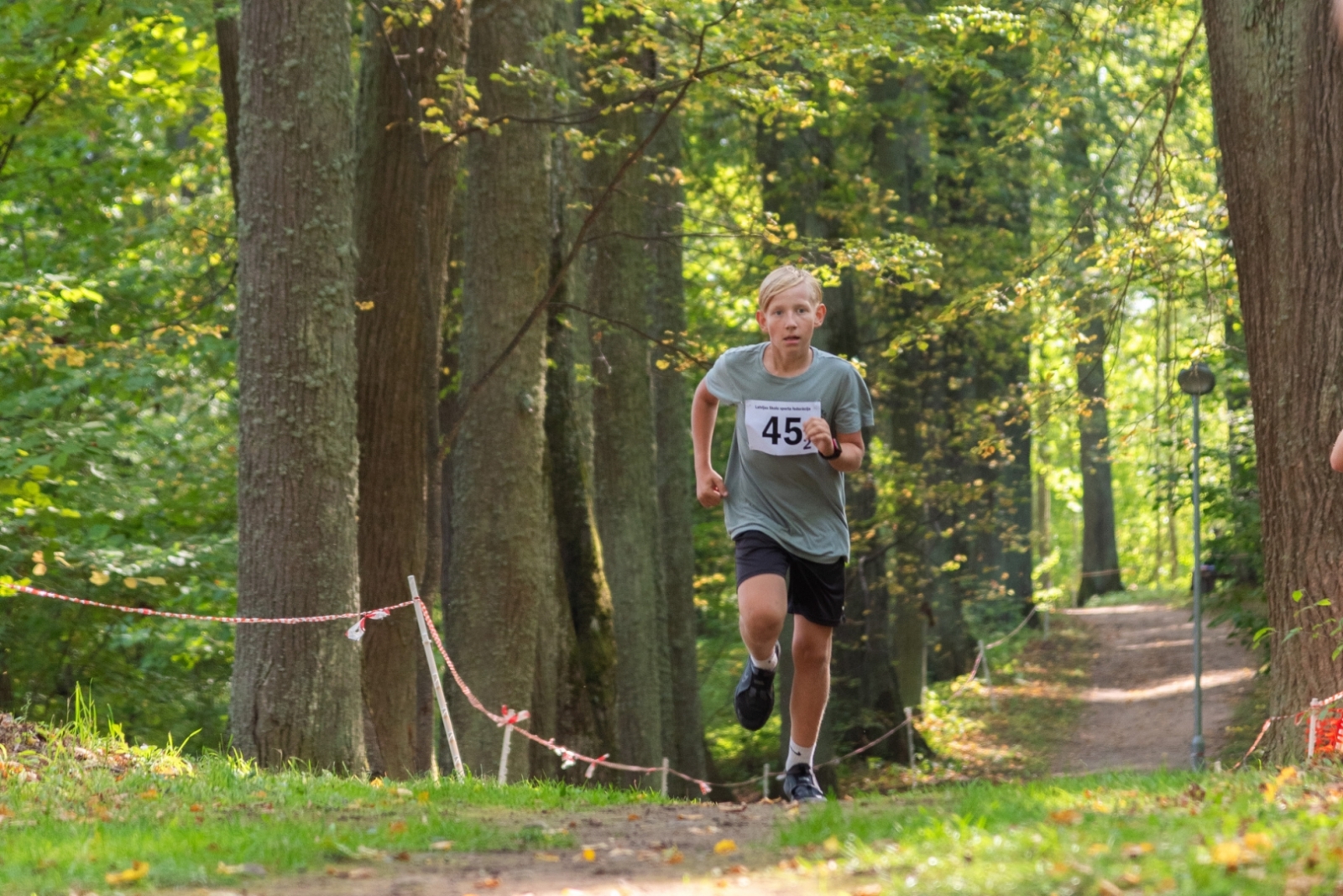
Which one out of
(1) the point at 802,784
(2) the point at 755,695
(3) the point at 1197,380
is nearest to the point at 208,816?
(2) the point at 755,695

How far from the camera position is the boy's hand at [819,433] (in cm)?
584

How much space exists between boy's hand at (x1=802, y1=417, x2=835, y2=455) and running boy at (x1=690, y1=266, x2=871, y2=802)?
0.15 m

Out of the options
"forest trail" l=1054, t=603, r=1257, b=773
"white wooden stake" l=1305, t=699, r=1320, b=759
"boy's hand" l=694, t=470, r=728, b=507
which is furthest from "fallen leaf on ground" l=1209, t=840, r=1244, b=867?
"forest trail" l=1054, t=603, r=1257, b=773

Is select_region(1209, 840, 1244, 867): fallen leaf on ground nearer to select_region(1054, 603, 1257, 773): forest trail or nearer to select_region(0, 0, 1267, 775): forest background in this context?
select_region(0, 0, 1267, 775): forest background

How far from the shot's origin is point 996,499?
21.5 meters

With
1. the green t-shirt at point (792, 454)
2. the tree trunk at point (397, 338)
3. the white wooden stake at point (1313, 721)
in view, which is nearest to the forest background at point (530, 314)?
the tree trunk at point (397, 338)

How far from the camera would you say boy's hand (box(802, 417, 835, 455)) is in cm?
584

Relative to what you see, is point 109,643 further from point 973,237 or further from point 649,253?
point 973,237

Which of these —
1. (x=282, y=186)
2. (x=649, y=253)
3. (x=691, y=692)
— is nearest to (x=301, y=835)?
(x=282, y=186)

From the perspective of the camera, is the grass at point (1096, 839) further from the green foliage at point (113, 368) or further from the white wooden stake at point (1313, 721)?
the green foliage at point (113, 368)

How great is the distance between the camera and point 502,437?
34.3ft

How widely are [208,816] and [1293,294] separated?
5.76 m

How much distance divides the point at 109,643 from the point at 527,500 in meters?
5.43

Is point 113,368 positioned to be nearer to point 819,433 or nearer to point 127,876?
point 819,433
